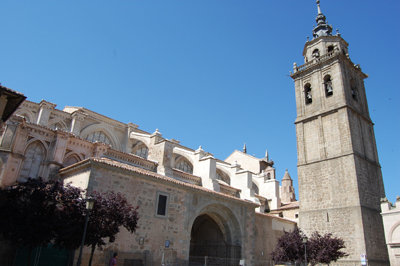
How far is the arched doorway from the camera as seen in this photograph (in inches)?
629

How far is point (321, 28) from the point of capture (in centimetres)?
2803

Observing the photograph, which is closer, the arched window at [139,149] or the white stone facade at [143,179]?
the white stone facade at [143,179]

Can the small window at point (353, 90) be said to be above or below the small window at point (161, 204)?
above

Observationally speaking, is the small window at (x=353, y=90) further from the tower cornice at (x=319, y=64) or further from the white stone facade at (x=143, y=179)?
the white stone facade at (x=143, y=179)

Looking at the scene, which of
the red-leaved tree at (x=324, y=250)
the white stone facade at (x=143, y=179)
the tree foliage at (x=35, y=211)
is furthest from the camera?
the red-leaved tree at (x=324, y=250)

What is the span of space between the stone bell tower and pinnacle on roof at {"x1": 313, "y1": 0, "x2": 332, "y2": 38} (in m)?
0.12

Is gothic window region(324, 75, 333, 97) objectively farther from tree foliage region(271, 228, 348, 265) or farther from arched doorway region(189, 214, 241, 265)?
arched doorway region(189, 214, 241, 265)

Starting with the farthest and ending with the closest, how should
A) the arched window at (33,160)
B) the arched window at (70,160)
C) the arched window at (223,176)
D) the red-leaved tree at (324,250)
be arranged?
1. the arched window at (223,176)
2. the red-leaved tree at (324,250)
3. the arched window at (70,160)
4. the arched window at (33,160)

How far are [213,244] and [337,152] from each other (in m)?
11.2

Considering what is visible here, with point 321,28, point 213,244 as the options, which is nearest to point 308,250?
point 213,244

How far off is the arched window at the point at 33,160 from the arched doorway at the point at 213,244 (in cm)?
897

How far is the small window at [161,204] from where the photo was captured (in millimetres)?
13202

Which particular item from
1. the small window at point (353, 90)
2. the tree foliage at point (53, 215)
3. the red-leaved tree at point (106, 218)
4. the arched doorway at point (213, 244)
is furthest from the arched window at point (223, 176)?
the tree foliage at point (53, 215)

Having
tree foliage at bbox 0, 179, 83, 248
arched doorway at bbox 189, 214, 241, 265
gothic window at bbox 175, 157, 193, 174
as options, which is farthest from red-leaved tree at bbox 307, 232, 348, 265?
tree foliage at bbox 0, 179, 83, 248
